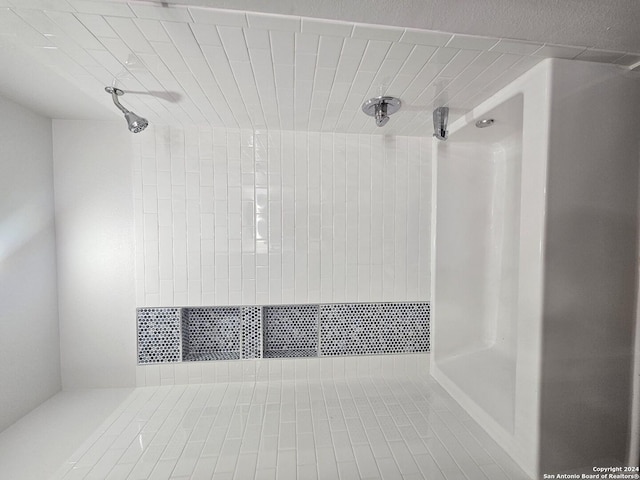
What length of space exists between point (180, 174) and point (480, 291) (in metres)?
1.83

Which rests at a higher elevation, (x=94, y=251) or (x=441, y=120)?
(x=441, y=120)

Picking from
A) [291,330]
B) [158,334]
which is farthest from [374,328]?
[158,334]

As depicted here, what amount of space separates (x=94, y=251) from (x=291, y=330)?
1.12 m

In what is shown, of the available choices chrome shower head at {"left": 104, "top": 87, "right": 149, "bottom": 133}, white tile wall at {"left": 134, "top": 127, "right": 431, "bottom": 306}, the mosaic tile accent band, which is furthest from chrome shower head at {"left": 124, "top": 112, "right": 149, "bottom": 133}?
the mosaic tile accent band

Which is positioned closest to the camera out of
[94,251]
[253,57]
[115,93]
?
[253,57]

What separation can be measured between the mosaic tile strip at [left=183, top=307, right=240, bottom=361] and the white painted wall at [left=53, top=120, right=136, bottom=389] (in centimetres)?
29

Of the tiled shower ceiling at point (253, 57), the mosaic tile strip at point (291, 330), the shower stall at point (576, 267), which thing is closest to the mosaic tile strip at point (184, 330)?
the mosaic tile strip at point (291, 330)

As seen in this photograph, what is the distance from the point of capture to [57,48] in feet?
2.58

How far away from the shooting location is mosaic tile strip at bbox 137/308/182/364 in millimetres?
1332

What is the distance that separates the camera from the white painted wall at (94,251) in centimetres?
128

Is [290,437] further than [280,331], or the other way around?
[280,331]

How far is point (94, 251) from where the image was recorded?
1307mm

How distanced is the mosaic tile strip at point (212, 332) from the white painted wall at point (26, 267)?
0.63m

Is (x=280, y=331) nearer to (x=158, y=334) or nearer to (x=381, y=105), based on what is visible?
(x=158, y=334)
